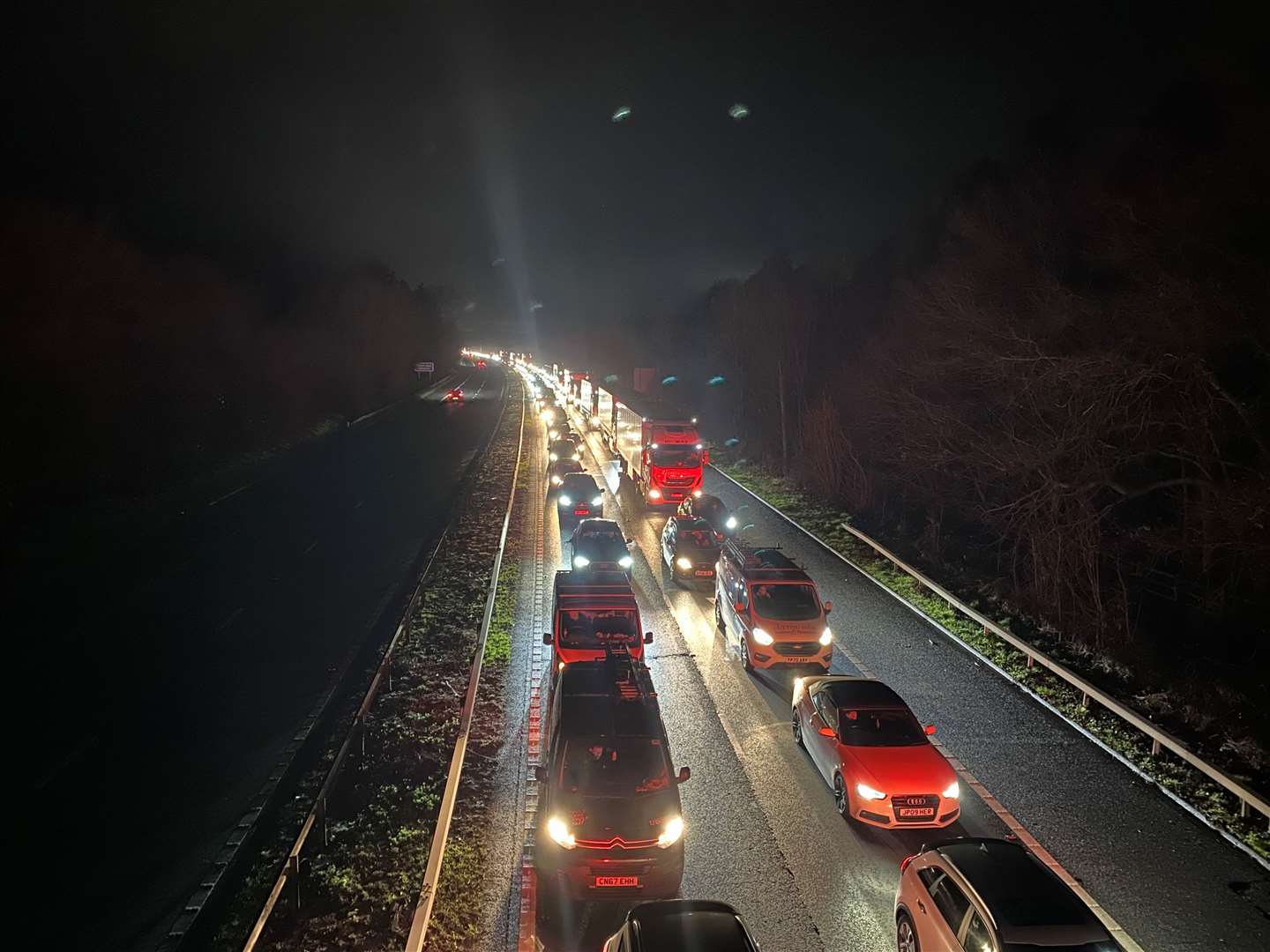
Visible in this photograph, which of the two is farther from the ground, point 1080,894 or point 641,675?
point 641,675

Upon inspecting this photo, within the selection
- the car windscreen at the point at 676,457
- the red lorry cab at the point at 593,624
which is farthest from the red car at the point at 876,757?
the car windscreen at the point at 676,457

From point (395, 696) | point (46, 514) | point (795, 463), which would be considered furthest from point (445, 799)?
point (795, 463)

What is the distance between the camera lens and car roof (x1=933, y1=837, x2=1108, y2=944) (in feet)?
22.1

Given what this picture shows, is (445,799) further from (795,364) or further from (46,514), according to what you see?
(795,364)

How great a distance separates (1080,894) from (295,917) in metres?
8.59

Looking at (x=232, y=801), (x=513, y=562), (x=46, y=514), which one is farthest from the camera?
(x=46, y=514)

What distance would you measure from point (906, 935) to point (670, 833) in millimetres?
2503

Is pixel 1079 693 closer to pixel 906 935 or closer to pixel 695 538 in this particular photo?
pixel 906 935

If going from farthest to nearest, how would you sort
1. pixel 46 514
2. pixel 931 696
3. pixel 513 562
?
1. pixel 46 514
2. pixel 513 562
3. pixel 931 696

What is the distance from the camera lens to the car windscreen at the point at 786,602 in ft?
51.0

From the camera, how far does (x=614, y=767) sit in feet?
30.2

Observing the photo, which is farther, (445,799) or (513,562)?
(513,562)

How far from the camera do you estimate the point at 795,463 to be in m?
44.0

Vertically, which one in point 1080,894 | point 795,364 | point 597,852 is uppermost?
point 795,364
